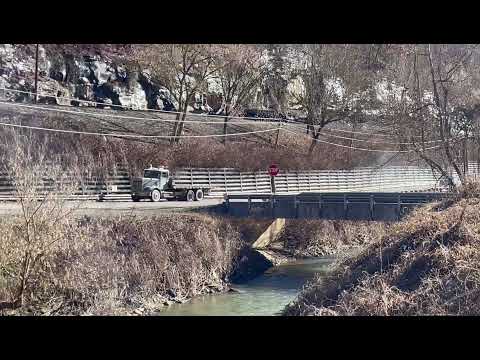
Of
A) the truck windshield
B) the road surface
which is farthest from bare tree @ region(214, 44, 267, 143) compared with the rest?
the road surface

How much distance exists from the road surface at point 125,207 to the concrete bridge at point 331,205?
1.85 m

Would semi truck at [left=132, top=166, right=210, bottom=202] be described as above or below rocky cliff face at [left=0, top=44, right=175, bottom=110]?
below

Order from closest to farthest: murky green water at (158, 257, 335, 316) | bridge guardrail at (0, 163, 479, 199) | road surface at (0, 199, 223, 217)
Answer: murky green water at (158, 257, 335, 316) → road surface at (0, 199, 223, 217) → bridge guardrail at (0, 163, 479, 199)

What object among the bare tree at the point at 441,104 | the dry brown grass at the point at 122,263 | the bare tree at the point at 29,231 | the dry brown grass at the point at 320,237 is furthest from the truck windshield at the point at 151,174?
the bare tree at the point at 441,104

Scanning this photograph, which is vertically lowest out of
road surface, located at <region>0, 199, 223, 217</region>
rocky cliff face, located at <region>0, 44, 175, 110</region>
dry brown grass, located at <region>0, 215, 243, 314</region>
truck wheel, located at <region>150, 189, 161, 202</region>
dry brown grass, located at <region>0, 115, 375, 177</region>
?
dry brown grass, located at <region>0, 215, 243, 314</region>

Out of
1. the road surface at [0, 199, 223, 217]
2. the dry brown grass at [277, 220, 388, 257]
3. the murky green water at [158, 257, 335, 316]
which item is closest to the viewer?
the murky green water at [158, 257, 335, 316]

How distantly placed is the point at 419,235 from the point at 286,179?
25.5m

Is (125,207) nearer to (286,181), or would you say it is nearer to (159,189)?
(159,189)

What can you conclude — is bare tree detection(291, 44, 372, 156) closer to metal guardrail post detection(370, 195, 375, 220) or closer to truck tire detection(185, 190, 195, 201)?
truck tire detection(185, 190, 195, 201)

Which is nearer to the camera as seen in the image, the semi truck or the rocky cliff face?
the semi truck

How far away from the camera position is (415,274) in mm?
13227

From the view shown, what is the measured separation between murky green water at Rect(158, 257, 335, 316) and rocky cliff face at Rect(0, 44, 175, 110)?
61.8 ft

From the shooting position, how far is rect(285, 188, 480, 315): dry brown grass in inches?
461
